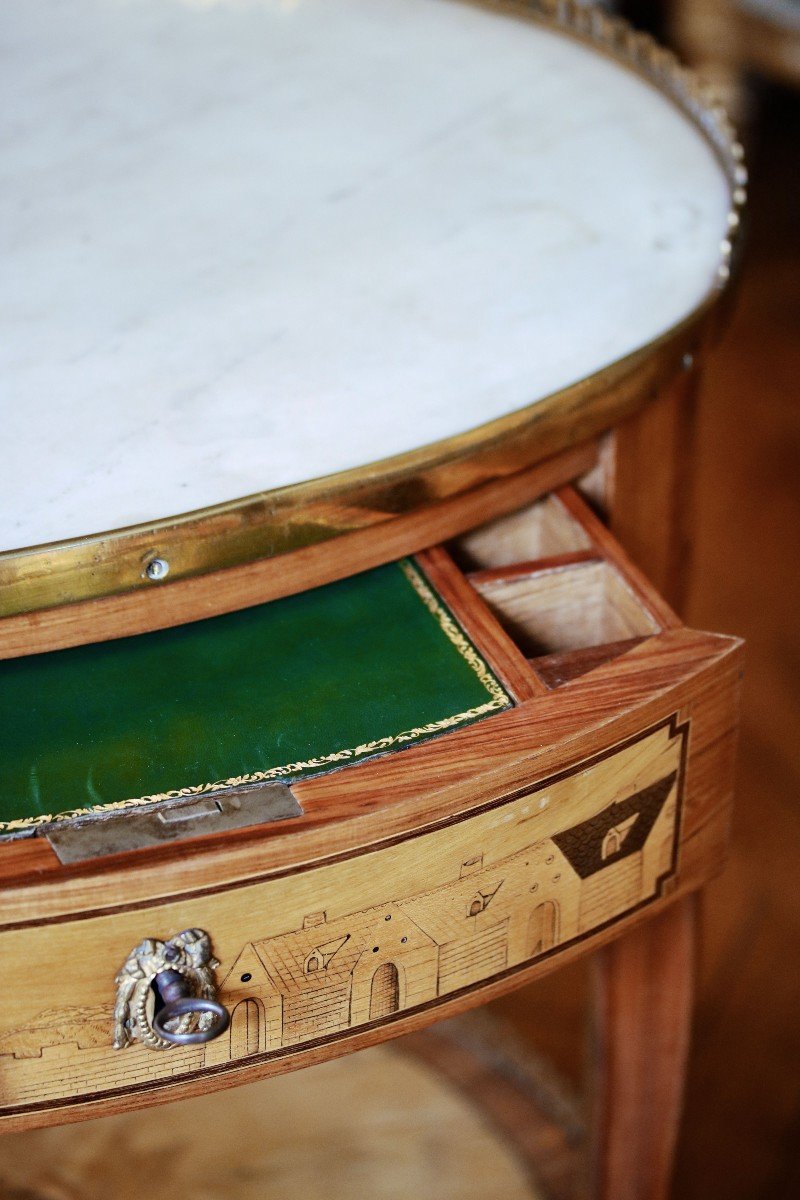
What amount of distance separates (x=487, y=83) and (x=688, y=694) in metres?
0.39

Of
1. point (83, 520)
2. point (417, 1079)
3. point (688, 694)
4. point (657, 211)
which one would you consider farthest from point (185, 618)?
point (417, 1079)

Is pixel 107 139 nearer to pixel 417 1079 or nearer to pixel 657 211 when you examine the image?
pixel 657 211

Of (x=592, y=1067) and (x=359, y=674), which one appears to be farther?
(x=592, y=1067)

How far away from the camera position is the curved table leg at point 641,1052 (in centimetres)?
57

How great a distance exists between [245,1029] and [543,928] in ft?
0.31

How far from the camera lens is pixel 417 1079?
91 centimetres

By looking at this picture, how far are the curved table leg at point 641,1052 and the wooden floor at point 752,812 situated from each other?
230 mm

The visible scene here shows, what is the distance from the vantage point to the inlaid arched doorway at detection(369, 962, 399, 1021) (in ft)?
1.35

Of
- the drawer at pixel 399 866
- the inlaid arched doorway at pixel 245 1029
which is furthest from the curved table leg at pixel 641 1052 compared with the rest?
the inlaid arched doorway at pixel 245 1029

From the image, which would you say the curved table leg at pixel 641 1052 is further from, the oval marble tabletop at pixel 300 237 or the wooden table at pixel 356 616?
the oval marble tabletop at pixel 300 237

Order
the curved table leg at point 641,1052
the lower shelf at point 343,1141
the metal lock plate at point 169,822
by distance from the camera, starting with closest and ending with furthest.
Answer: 1. the metal lock plate at point 169,822
2. the curved table leg at point 641,1052
3. the lower shelf at point 343,1141

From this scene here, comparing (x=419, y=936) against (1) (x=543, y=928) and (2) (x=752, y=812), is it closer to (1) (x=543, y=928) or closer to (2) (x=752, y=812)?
(1) (x=543, y=928)

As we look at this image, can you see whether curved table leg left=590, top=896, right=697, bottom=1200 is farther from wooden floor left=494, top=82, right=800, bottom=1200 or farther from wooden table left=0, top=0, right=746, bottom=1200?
wooden floor left=494, top=82, right=800, bottom=1200

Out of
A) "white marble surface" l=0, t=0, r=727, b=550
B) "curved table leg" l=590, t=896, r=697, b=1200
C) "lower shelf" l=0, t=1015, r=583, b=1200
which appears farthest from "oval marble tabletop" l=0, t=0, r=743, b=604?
"lower shelf" l=0, t=1015, r=583, b=1200
